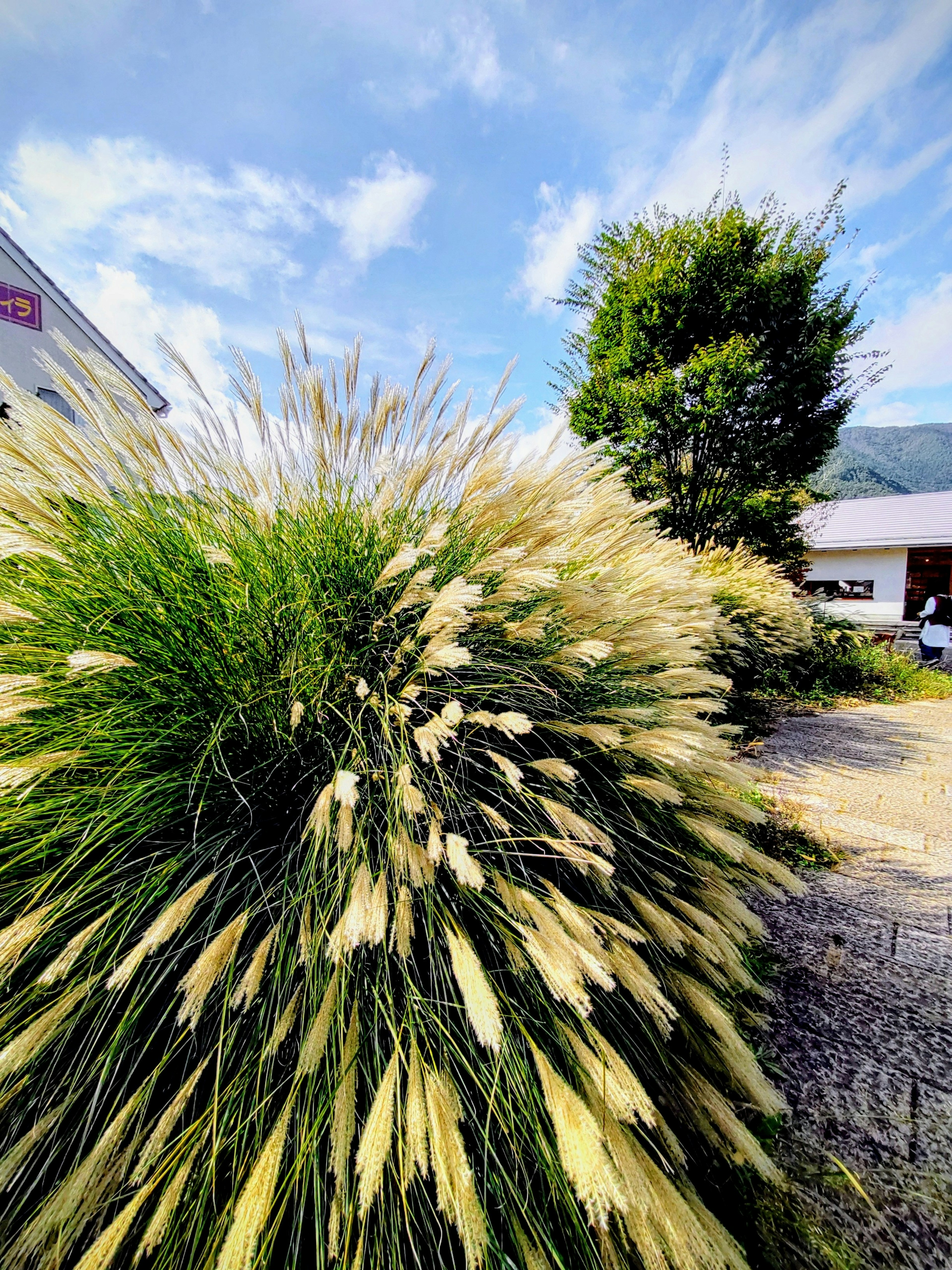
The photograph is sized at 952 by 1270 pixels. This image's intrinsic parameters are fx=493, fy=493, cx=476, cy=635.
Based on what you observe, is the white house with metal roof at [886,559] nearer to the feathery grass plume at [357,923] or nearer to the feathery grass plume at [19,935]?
the feathery grass plume at [357,923]

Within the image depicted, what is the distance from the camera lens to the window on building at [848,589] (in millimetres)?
15930

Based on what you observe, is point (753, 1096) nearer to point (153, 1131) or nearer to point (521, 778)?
point (521, 778)

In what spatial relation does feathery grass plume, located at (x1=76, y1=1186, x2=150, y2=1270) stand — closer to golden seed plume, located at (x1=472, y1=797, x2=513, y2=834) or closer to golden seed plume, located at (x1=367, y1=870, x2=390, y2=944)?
golden seed plume, located at (x1=367, y1=870, x2=390, y2=944)

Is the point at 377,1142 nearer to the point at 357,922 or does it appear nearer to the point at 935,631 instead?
the point at 357,922

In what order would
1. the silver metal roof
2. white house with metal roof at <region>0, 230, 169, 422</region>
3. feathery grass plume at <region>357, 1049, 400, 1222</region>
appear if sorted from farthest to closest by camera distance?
the silver metal roof → white house with metal roof at <region>0, 230, 169, 422</region> → feathery grass plume at <region>357, 1049, 400, 1222</region>

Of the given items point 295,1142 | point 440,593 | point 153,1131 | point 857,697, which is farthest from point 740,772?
point 857,697

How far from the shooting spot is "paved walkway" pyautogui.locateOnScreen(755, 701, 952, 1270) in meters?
0.92

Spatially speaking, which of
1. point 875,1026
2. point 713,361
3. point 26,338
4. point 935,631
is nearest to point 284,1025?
point 875,1026

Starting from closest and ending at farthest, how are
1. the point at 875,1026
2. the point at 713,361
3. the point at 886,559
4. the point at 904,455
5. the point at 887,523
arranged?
the point at 875,1026, the point at 713,361, the point at 886,559, the point at 887,523, the point at 904,455

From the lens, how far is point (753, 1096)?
0.89 meters

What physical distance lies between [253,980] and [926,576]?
23.3 m

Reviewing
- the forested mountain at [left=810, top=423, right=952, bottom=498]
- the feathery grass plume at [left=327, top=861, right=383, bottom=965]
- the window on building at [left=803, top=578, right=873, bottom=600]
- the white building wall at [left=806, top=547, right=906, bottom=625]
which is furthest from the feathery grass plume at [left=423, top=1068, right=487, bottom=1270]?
the forested mountain at [left=810, top=423, right=952, bottom=498]

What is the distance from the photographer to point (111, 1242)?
0.63 meters

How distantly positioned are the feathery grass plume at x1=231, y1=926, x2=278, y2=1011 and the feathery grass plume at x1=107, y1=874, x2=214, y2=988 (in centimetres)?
13
